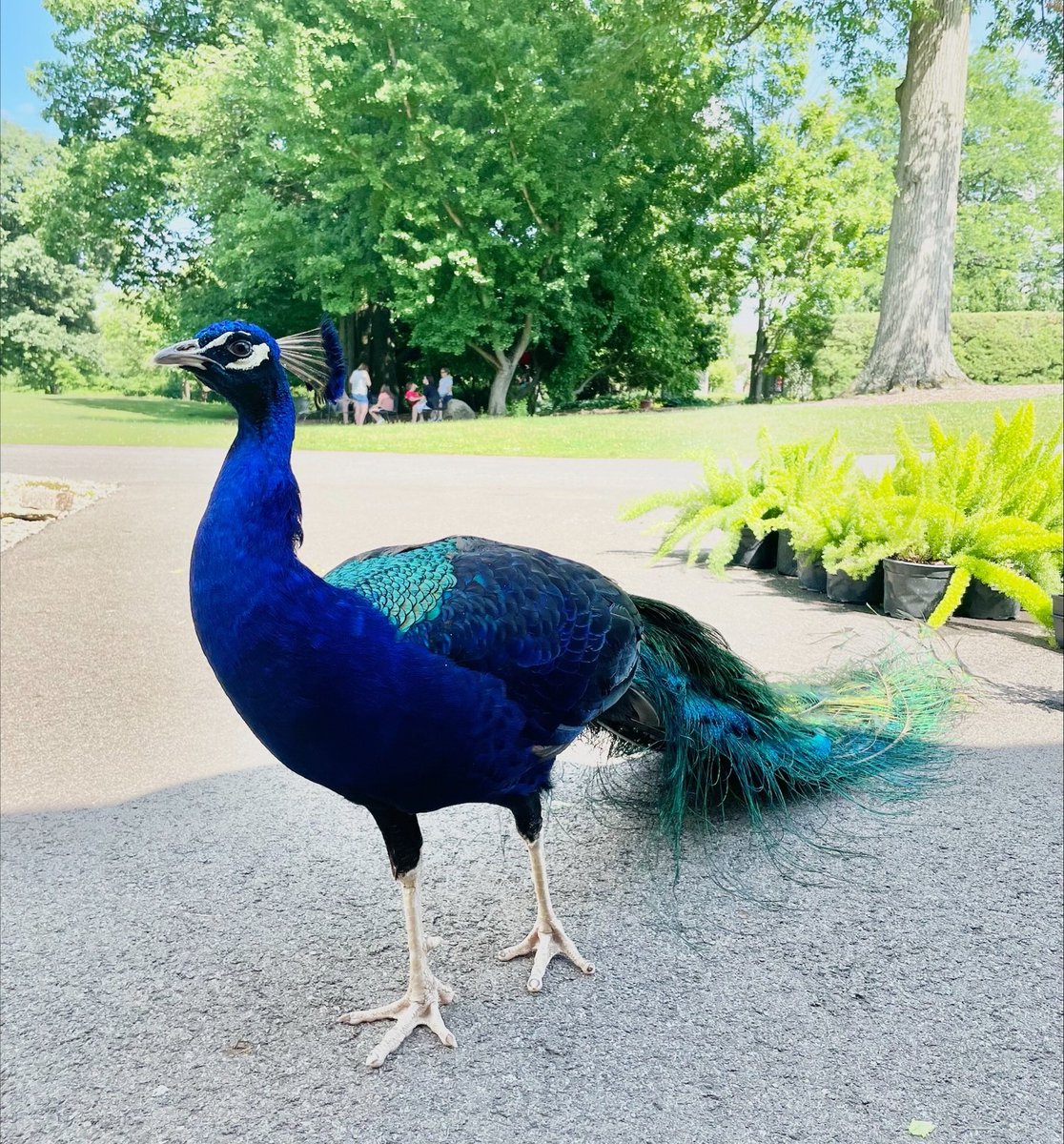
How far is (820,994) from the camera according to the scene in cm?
153

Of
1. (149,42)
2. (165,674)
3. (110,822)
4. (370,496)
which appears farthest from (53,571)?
(149,42)

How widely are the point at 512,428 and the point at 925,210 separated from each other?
3.94m

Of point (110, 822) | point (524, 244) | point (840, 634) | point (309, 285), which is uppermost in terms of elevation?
point (524, 244)

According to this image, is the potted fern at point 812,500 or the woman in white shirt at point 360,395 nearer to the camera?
the woman in white shirt at point 360,395

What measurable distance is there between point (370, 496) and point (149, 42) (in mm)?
1865

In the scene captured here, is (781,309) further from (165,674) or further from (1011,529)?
(165,674)

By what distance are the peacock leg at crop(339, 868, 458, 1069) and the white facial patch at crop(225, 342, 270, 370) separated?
760 millimetres

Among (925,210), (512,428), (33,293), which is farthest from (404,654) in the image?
(925,210)

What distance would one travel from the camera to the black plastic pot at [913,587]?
3314mm

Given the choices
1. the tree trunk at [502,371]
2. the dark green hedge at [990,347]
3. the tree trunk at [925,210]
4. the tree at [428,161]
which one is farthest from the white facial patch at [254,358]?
the dark green hedge at [990,347]

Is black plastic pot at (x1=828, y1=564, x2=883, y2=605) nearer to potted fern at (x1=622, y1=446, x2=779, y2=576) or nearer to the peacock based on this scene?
potted fern at (x1=622, y1=446, x2=779, y2=576)

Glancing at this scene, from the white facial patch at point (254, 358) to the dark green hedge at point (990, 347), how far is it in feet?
28.0

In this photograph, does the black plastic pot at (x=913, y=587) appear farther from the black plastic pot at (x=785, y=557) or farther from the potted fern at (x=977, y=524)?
the black plastic pot at (x=785, y=557)

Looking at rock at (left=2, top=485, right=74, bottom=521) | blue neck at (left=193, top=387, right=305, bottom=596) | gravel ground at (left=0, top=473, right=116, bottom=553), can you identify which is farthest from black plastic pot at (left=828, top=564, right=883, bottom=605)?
rock at (left=2, top=485, right=74, bottom=521)
